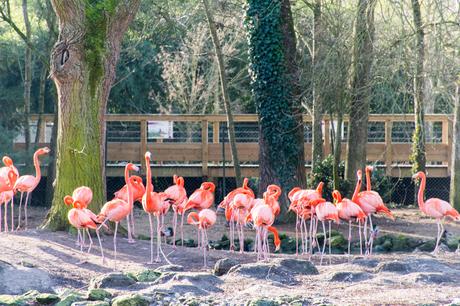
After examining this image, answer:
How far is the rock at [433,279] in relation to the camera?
11.0 m

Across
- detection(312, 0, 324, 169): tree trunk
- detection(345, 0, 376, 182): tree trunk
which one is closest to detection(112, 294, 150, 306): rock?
detection(345, 0, 376, 182): tree trunk

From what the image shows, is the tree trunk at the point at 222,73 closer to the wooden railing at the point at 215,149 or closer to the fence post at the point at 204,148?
the wooden railing at the point at 215,149

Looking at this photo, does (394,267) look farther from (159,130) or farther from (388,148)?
(159,130)

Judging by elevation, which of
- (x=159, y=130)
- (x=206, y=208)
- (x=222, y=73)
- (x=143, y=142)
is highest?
(x=222, y=73)

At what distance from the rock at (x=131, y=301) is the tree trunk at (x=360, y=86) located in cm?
762

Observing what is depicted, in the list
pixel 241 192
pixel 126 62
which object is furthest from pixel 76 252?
pixel 126 62

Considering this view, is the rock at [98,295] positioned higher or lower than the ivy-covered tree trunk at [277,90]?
lower

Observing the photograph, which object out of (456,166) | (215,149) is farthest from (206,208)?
(215,149)

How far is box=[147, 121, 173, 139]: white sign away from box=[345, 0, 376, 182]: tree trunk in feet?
19.4

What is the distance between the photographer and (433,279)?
11.1 metres

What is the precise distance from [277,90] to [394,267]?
7.96 metres

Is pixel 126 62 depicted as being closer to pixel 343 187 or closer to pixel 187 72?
pixel 187 72

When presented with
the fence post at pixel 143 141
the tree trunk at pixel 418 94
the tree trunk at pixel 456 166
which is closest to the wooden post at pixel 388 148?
the tree trunk at pixel 418 94

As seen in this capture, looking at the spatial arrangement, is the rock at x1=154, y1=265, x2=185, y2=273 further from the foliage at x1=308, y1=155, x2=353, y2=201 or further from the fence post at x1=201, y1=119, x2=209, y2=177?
the fence post at x1=201, y1=119, x2=209, y2=177
